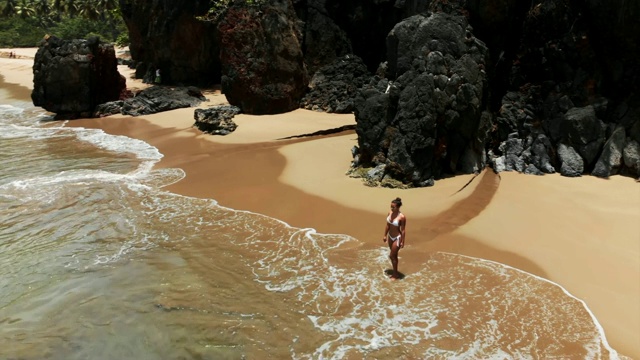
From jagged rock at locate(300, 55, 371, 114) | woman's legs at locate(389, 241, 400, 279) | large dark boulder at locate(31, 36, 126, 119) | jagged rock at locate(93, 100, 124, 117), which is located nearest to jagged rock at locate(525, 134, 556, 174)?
woman's legs at locate(389, 241, 400, 279)

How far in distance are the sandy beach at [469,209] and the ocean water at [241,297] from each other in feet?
1.45

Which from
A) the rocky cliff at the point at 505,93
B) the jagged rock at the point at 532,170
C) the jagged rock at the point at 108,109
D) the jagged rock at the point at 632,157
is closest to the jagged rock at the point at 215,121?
the jagged rock at the point at 108,109

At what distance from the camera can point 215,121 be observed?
62.2 feet

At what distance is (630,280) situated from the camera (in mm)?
7824

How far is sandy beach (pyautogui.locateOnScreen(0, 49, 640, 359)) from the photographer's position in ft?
26.5

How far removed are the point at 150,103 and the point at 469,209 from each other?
58.8 feet

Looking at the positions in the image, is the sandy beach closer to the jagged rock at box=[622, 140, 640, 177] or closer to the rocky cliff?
the jagged rock at box=[622, 140, 640, 177]

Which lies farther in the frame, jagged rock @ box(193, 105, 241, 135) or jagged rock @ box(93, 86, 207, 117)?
jagged rock @ box(93, 86, 207, 117)

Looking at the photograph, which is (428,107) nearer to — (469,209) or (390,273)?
(469,209)

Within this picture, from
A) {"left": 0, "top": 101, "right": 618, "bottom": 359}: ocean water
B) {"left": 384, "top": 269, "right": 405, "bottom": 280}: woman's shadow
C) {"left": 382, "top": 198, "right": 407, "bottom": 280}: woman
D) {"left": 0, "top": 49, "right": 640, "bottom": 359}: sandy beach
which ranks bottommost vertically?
{"left": 0, "top": 101, "right": 618, "bottom": 359}: ocean water

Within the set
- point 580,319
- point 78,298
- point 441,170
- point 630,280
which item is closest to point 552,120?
point 441,170

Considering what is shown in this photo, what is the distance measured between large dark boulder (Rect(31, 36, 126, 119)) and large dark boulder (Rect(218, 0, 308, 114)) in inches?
263

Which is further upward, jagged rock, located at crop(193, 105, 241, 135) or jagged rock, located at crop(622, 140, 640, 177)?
jagged rock, located at crop(622, 140, 640, 177)

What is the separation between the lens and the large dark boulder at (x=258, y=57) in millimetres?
21391
